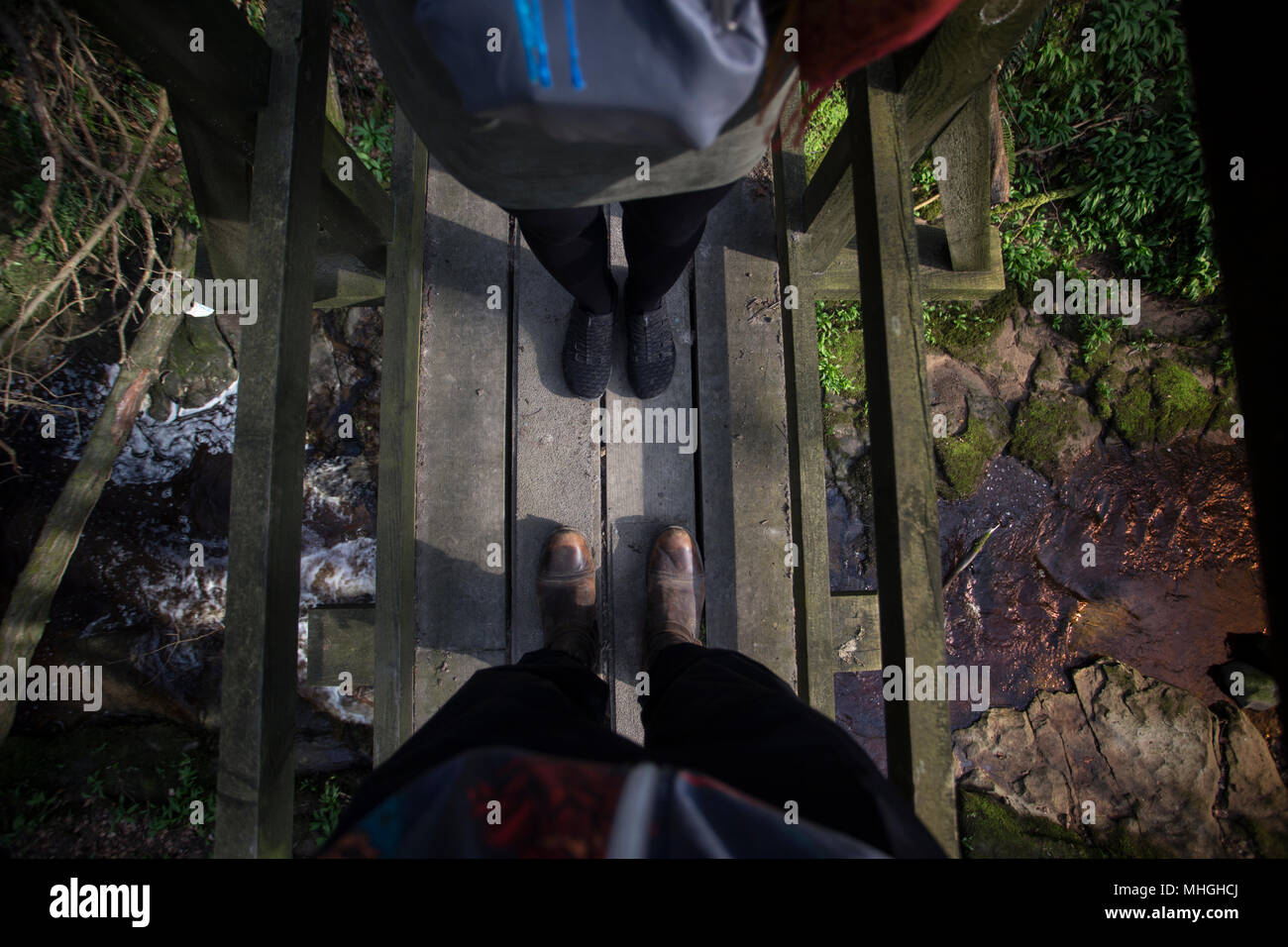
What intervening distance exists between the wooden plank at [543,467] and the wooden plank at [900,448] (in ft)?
3.62

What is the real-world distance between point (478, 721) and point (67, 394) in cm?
385

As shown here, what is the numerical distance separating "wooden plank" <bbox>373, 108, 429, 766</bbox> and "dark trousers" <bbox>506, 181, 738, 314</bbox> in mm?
700

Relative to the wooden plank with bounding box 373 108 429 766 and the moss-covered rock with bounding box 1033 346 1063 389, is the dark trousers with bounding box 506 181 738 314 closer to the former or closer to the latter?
the wooden plank with bounding box 373 108 429 766

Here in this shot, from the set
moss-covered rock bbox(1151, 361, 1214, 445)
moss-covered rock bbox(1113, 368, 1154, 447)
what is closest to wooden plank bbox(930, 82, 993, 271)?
moss-covered rock bbox(1113, 368, 1154, 447)

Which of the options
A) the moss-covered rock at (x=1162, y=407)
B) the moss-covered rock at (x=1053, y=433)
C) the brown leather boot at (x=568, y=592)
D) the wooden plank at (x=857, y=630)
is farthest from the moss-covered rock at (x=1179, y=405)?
the brown leather boot at (x=568, y=592)

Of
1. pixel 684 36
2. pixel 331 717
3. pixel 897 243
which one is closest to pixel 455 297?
pixel 897 243

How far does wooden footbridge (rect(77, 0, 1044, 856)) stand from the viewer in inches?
51.8

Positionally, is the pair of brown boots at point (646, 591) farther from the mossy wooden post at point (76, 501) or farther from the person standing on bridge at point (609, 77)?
the mossy wooden post at point (76, 501)

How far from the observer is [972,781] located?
264 cm

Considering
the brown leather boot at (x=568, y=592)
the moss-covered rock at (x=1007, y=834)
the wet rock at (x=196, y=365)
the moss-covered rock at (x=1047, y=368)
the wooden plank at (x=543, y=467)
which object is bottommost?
the moss-covered rock at (x=1007, y=834)

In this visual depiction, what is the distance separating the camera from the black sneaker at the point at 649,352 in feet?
7.05

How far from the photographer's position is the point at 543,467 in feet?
7.43

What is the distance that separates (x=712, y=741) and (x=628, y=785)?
42 centimetres

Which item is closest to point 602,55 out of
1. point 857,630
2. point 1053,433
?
point 857,630
